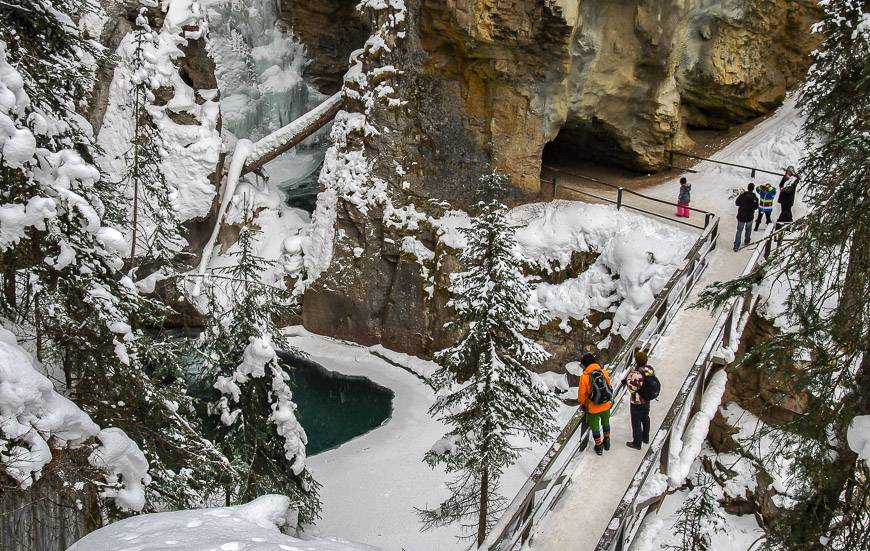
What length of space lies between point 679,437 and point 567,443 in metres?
1.55

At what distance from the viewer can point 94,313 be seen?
830cm

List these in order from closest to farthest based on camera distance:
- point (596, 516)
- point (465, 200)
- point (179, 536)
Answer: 1. point (179, 536)
2. point (596, 516)
3. point (465, 200)

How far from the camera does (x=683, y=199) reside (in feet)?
63.2

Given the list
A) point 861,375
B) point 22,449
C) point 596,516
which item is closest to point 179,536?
point 22,449

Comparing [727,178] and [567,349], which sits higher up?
[727,178]

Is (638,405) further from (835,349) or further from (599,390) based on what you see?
(835,349)

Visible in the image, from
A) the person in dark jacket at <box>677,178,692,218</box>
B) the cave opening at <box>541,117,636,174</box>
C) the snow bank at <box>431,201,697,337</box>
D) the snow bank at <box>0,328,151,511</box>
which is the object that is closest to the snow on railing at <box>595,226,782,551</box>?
the snow bank at <box>0,328,151,511</box>

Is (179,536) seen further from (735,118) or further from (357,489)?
(735,118)

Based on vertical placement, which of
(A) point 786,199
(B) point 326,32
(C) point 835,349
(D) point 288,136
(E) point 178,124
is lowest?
(C) point 835,349

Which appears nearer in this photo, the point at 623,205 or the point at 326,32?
the point at 623,205

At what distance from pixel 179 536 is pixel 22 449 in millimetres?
1565

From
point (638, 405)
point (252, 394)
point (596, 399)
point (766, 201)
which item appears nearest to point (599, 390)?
point (596, 399)

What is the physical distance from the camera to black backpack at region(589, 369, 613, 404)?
9.54 metres

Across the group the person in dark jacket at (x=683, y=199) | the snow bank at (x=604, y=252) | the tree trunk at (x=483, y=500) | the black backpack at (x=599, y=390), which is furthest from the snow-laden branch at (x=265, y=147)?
the black backpack at (x=599, y=390)
